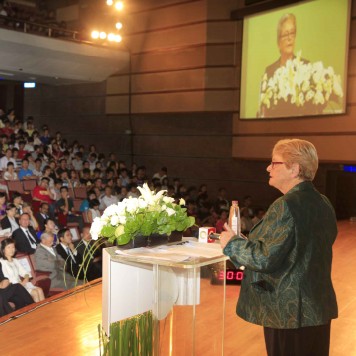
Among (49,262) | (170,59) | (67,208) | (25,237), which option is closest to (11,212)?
(25,237)

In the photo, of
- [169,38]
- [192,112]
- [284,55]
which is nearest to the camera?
[284,55]

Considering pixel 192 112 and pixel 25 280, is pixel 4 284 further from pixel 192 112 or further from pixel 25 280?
pixel 192 112

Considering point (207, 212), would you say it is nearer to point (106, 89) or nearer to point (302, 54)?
point (302, 54)

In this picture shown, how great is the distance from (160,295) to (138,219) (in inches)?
12.9

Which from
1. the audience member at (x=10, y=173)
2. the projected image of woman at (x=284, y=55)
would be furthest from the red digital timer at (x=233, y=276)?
the audience member at (x=10, y=173)

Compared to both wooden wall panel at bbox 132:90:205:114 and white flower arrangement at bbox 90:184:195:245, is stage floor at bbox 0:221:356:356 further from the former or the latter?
wooden wall panel at bbox 132:90:205:114

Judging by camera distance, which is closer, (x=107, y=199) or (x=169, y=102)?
(x=107, y=199)

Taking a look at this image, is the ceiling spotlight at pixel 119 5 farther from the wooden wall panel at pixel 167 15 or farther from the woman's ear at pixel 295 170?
the woman's ear at pixel 295 170

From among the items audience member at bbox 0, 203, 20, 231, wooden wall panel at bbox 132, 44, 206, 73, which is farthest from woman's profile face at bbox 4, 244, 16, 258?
wooden wall panel at bbox 132, 44, 206, 73

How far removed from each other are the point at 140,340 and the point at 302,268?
81 cm

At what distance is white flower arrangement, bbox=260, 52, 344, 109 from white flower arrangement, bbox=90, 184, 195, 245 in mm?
5840

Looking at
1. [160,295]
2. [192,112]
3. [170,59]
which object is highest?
[170,59]

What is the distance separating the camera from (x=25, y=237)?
520 cm

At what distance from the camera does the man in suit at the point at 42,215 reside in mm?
6170
